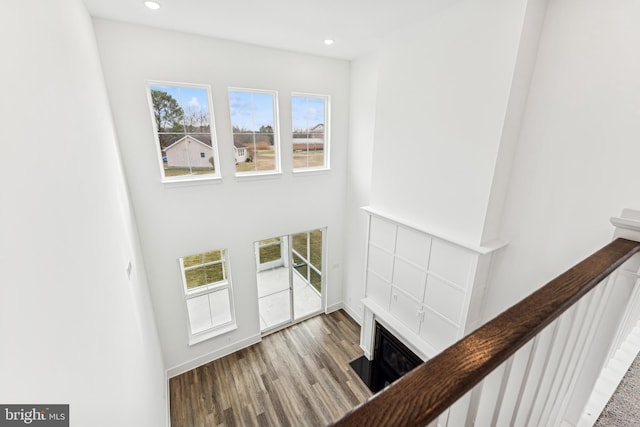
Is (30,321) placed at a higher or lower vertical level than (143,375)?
higher

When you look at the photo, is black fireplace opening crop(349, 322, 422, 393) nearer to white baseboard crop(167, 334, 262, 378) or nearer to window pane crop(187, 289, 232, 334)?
white baseboard crop(167, 334, 262, 378)

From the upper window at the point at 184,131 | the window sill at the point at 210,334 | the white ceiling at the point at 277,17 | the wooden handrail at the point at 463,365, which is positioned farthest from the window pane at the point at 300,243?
the wooden handrail at the point at 463,365

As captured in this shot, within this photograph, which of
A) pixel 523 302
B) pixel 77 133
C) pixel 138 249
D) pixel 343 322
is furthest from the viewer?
pixel 343 322

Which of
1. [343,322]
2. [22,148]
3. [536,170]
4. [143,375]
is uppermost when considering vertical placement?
[22,148]

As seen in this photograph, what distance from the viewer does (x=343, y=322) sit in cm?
578

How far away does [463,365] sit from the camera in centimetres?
62

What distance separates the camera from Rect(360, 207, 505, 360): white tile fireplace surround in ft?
9.86

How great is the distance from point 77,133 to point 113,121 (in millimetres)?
1770

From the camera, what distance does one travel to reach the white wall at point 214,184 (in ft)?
11.1

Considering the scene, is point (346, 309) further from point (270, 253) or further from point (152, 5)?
point (152, 5)

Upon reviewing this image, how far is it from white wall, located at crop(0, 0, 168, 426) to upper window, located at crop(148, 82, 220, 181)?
4.18 ft

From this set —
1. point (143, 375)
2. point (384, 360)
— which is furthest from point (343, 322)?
point (143, 375)

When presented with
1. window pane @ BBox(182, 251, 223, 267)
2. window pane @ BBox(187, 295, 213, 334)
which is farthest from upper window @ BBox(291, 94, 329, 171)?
window pane @ BBox(187, 295, 213, 334)

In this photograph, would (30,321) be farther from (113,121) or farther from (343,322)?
(343,322)
